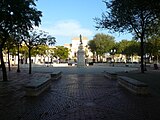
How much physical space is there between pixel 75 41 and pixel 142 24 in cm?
14061

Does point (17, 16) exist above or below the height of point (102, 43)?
below

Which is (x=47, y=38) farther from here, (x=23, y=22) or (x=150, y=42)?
(x=150, y=42)

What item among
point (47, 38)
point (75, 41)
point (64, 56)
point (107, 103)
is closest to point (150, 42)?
point (47, 38)

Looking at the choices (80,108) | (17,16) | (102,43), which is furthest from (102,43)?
(80,108)

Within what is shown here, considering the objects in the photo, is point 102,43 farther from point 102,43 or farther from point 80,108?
point 80,108

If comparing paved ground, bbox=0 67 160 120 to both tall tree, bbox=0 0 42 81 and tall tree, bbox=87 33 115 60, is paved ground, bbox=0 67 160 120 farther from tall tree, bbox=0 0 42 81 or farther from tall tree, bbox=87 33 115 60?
tall tree, bbox=87 33 115 60

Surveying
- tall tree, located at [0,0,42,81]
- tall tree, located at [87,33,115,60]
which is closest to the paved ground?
tall tree, located at [0,0,42,81]

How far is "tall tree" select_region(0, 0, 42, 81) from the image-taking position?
60.7ft

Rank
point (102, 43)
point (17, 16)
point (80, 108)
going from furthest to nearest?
1. point (102, 43)
2. point (17, 16)
3. point (80, 108)

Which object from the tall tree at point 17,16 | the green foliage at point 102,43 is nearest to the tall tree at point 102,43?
the green foliage at point 102,43

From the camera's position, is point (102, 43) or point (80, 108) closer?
point (80, 108)

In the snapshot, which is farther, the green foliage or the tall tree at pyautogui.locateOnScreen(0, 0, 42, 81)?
the green foliage

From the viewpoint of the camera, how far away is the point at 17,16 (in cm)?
1964

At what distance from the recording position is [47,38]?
39438 mm
